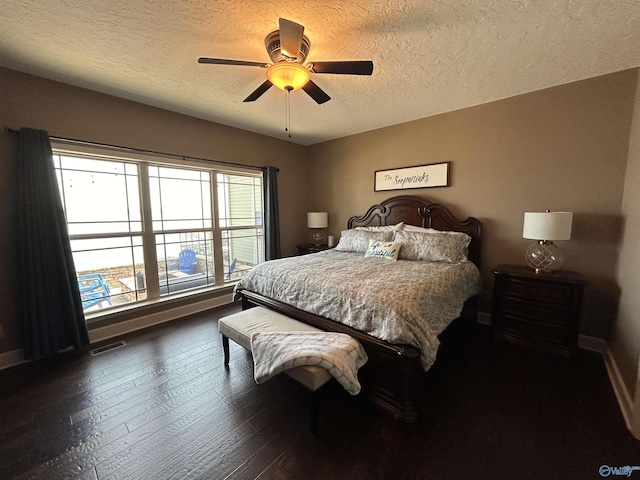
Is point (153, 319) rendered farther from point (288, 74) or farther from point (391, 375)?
point (288, 74)

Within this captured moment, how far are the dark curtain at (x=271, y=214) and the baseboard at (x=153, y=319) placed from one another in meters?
0.96

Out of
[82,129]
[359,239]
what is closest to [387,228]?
[359,239]

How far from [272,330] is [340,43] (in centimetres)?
225

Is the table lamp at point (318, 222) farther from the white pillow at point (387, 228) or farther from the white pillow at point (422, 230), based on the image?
the white pillow at point (422, 230)

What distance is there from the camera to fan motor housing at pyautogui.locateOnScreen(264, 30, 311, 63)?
5.75ft

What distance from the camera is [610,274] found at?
2.38 m

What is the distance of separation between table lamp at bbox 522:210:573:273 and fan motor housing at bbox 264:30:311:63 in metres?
2.45

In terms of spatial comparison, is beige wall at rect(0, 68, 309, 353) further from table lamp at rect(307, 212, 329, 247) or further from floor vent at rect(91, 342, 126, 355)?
table lamp at rect(307, 212, 329, 247)

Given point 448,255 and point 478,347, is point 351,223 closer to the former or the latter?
point 448,255

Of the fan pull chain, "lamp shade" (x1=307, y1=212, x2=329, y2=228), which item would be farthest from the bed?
the fan pull chain

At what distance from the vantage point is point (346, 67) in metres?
1.69

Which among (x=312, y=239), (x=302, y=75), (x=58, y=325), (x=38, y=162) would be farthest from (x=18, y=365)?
(x=312, y=239)

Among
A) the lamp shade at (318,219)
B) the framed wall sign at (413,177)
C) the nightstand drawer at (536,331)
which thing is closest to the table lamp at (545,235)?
the nightstand drawer at (536,331)

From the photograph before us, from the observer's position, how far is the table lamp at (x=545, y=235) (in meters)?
2.26
